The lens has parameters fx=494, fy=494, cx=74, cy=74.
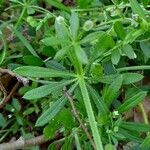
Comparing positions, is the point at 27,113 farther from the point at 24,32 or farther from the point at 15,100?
the point at 24,32

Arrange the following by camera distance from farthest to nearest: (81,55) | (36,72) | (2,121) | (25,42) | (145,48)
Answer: (2,121), (25,42), (145,48), (36,72), (81,55)

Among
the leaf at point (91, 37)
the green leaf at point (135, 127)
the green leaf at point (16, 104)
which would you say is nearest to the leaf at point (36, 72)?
the leaf at point (91, 37)

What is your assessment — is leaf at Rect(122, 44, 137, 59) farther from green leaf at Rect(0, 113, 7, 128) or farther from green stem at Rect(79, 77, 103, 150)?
green leaf at Rect(0, 113, 7, 128)

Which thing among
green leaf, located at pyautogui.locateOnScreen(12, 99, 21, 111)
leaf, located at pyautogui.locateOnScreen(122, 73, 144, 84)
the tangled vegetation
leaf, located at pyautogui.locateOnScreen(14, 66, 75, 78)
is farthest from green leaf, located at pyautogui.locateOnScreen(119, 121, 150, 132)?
green leaf, located at pyautogui.locateOnScreen(12, 99, 21, 111)

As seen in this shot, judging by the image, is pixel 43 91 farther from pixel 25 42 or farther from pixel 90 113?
pixel 25 42

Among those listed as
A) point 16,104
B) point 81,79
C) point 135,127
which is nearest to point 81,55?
point 81,79

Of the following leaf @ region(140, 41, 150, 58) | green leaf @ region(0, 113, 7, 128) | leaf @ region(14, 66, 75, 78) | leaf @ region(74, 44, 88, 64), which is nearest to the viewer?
leaf @ region(74, 44, 88, 64)

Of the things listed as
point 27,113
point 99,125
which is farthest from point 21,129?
point 99,125
